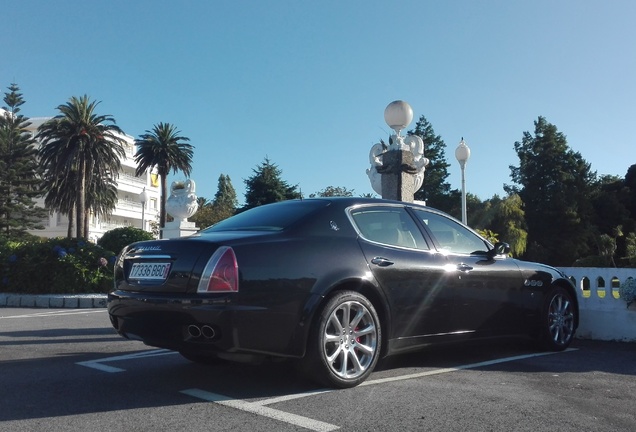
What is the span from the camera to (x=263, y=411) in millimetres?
3959

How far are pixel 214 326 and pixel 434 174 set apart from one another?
71.0 meters

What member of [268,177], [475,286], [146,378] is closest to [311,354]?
[146,378]

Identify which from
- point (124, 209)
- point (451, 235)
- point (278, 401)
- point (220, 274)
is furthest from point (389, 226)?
point (124, 209)

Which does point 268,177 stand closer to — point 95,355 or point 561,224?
point 561,224

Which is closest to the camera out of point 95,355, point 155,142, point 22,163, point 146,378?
point 146,378

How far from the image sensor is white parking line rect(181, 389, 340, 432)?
11.9 ft

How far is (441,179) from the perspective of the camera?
7400 cm

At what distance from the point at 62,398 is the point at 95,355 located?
205 centimetres

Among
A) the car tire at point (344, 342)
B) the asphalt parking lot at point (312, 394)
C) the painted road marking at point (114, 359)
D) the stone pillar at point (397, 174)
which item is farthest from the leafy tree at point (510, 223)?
the car tire at point (344, 342)

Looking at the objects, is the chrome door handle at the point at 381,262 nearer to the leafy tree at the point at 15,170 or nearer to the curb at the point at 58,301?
the curb at the point at 58,301

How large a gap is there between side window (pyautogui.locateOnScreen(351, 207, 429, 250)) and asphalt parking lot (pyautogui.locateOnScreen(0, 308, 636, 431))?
1.10 meters

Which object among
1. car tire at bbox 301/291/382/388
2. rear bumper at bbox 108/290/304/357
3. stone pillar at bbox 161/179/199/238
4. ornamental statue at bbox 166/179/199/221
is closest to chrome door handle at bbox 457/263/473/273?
car tire at bbox 301/291/382/388

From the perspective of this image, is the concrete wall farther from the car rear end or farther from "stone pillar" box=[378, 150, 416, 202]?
the car rear end

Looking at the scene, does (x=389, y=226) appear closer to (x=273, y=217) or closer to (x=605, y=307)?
(x=273, y=217)
